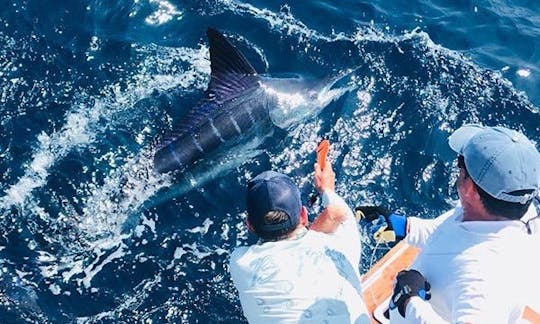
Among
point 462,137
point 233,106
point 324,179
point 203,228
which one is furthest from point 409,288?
point 233,106

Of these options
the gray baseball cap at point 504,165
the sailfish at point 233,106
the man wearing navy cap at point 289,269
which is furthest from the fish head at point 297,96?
the gray baseball cap at point 504,165

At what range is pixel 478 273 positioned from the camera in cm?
321

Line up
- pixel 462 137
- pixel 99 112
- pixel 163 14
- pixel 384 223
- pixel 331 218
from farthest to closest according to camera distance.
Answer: pixel 163 14, pixel 99 112, pixel 384 223, pixel 331 218, pixel 462 137

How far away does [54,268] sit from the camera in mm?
5570

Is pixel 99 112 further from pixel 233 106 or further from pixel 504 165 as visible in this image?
pixel 504 165

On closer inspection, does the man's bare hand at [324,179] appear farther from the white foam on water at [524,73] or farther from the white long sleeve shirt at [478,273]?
the white foam on water at [524,73]

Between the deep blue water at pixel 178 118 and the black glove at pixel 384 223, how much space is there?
1425mm

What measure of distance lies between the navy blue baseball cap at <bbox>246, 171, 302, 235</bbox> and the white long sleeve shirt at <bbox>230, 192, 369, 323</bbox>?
4.0 inches

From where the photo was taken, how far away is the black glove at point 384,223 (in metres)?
4.25

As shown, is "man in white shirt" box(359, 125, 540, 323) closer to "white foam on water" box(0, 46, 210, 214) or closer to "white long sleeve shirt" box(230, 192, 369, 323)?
"white long sleeve shirt" box(230, 192, 369, 323)

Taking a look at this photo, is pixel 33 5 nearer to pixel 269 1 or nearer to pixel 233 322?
pixel 269 1

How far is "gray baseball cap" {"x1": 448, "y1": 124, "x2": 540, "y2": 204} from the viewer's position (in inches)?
128

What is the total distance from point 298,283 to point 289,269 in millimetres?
92

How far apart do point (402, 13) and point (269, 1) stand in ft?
6.27
